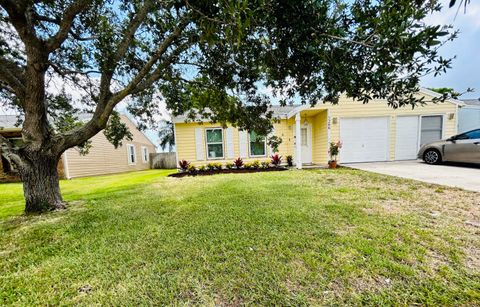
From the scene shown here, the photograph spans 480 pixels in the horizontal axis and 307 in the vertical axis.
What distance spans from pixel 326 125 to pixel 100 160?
43.5 ft

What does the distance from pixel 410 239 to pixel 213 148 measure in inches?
335

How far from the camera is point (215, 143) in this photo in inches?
395

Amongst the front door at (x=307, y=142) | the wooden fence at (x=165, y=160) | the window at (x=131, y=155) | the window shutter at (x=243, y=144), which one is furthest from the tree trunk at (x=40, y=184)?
the wooden fence at (x=165, y=160)

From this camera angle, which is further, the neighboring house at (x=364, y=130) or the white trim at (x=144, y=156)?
the white trim at (x=144, y=156)

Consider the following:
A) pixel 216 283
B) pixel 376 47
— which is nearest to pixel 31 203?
pixel 216 283

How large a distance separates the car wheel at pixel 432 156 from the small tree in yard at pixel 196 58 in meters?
7.38

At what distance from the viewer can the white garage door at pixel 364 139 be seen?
9.15m

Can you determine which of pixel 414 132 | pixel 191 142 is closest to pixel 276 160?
pixel 191 142

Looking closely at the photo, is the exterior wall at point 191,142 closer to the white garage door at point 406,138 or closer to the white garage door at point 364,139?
the white garage door at point 364,139

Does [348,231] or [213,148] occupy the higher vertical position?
[213,148]

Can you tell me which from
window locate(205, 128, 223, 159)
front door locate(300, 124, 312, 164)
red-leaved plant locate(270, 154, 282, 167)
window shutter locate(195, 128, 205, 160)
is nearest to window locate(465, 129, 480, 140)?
→ front door locate(300, 124, 312, 164)

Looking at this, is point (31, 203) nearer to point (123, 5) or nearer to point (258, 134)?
point (123, 5)

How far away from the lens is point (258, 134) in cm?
462

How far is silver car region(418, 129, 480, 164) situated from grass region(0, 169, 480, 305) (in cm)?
445
